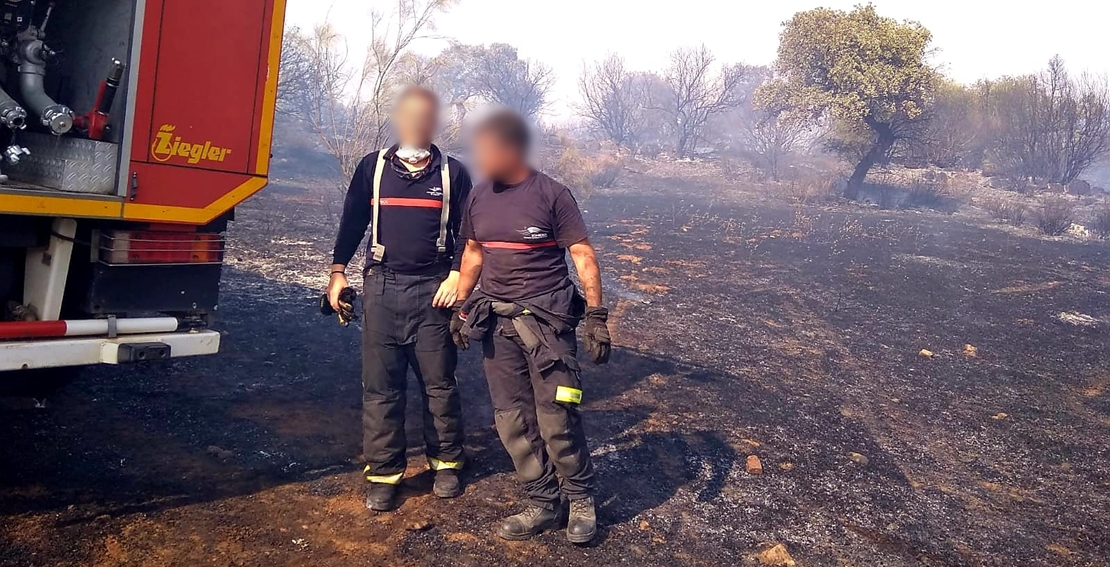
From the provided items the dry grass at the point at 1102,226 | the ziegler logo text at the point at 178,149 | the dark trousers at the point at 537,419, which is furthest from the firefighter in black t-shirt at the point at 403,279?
the dry grass at the point at 1102,226

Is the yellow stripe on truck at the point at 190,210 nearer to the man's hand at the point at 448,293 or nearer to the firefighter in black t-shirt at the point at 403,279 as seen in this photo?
the firefighter in black t-shirt at the point at 403,279

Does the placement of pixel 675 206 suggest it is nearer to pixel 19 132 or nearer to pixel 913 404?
pixel 913 404

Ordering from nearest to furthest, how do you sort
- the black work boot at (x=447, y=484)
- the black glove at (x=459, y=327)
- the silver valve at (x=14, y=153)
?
the silver valve at (x=14, y=153)
the black glove at (x=459, y=327)
the black work boot at (x=447, y=484)

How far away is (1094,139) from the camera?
86.4 feet

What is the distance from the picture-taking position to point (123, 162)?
10.5 feet

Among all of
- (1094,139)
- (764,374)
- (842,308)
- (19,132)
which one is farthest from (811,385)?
(1094,139)

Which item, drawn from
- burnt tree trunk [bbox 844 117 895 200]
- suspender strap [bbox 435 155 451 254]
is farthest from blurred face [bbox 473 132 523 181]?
burnt tree trunk [bbox 844 117 895 200]

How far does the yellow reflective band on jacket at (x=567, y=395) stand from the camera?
10.9 feet

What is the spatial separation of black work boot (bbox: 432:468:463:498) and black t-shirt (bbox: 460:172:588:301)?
0.98 meters

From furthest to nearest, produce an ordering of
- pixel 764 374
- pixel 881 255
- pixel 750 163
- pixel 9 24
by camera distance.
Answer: pixel 750 163
pixel 881 255
pixel 764 374
pixel 9 24

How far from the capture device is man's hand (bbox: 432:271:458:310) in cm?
356

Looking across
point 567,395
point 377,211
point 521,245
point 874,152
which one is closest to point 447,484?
point 567,395

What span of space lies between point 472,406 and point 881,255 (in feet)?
36.1

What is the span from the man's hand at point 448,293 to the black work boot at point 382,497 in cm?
90
